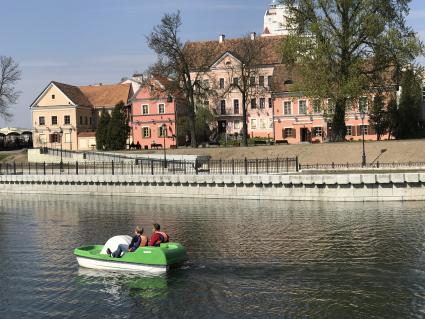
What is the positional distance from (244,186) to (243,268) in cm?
2066

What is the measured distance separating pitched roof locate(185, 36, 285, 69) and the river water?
45.6 meters

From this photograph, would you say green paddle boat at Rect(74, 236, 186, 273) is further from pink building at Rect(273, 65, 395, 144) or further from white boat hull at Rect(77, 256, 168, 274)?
pink building at Rect(273, 65, 395, 144)

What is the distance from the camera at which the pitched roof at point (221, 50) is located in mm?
80125

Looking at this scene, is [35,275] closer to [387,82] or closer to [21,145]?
[387,82]

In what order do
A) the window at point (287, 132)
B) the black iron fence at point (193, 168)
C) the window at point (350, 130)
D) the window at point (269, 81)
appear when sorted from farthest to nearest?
the window at point (269, 81)
the window at point (287, 132)
the window at point (350, 130)
the black iron fence at point (193, 168)

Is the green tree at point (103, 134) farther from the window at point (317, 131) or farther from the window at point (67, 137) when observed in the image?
the window at point (317, 131)

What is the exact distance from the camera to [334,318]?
16312mm

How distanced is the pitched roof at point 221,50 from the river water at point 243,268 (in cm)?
4563

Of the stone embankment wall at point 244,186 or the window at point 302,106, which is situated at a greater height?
the window at point 302,106

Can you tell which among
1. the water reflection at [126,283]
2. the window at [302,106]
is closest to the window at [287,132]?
the window at [302,106]


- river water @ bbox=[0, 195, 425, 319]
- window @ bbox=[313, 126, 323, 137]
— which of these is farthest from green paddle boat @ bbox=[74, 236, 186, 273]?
window @ bbox=[313, 126, 323, 137]

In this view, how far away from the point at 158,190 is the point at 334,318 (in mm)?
30786

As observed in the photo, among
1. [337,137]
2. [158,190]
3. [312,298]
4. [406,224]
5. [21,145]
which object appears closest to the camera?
[312,298]

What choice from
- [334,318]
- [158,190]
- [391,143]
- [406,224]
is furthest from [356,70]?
[334,318]
